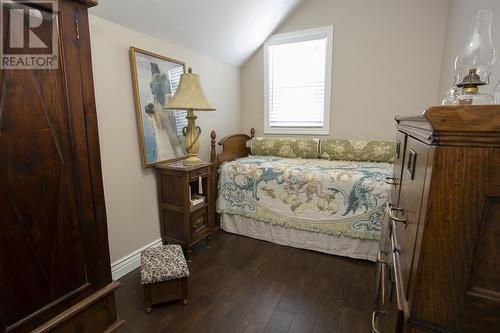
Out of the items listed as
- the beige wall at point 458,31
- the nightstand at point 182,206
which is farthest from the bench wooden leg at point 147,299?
the beige wall at point 458,31

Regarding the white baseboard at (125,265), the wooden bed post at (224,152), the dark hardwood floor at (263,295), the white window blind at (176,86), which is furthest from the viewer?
the wooden bed post at (224,152)

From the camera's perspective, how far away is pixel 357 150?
2902mm

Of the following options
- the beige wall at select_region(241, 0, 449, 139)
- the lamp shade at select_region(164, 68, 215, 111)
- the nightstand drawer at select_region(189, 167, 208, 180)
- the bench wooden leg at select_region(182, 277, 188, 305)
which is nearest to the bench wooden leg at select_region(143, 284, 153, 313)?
the bench wooden leg at select_region(182, 277, 188, 305)

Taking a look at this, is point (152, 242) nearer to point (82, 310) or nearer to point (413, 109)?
point (82, 310)

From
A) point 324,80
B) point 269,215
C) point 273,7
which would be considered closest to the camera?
point 269,215

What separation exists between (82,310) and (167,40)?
2.09 metres

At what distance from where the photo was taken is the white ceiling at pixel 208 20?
179 centimetres

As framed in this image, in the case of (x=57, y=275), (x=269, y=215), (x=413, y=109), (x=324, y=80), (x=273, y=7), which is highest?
(x=273, y=7)

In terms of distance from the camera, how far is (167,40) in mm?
2215

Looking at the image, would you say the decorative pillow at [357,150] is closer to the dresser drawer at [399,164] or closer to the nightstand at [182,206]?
the nightstand at [182,206]

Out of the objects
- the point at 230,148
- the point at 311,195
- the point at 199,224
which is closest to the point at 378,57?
the point at 311,195

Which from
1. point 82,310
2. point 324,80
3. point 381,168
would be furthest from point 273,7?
point 82,310

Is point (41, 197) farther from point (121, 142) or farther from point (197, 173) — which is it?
point (197, 173)

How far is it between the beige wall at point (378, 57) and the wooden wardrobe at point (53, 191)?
2.74m
